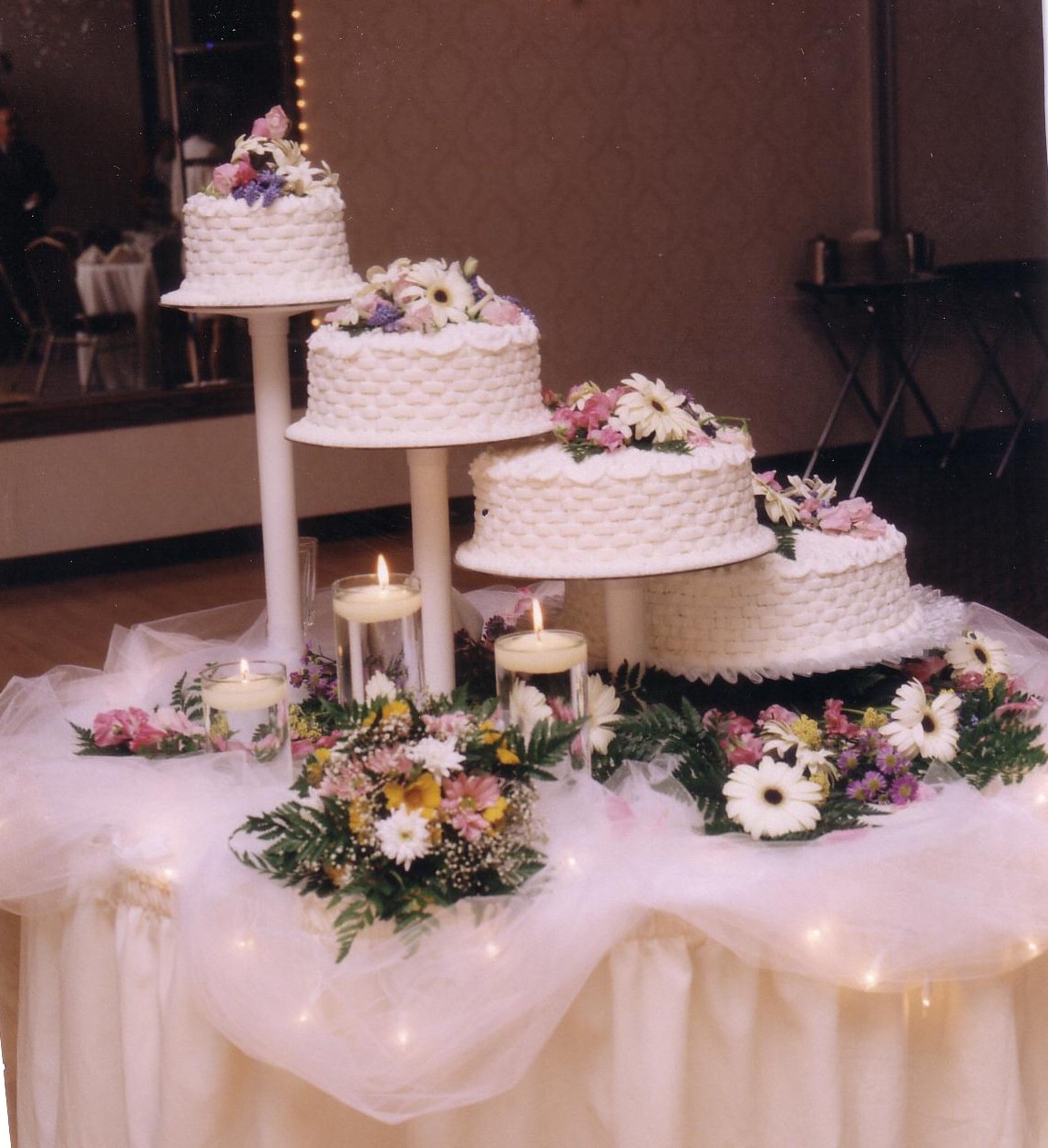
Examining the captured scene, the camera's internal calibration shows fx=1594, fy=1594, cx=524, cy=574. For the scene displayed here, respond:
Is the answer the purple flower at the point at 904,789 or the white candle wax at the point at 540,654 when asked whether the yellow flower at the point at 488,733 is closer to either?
the white candle wax at the point at 540,654

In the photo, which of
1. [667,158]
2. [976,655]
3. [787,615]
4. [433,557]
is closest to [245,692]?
[433,557]

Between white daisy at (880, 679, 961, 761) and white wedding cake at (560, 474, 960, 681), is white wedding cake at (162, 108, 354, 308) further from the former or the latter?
white daisy at (880, 679, 961, 761)

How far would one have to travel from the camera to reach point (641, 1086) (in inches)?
69.1

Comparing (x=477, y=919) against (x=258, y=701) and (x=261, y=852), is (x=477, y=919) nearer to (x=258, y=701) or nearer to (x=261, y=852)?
(x=261, y=852)

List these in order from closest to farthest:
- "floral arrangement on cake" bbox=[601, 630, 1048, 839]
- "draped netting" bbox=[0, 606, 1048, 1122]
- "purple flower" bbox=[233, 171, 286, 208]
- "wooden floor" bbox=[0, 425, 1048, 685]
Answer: "draped netting" bbox=[0, 606, 1048, 1122]
"floral arrangement on cake" bbox=[601, 630, 1048, 839]
"purple flower" bbox=[233, 171, 286, 208]
"wooden floor" bbox=[0, 425, 1048, 685]

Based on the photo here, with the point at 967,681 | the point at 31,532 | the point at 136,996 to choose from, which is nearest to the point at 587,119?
the point at 31,532

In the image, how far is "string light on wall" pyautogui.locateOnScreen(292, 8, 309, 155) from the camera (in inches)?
246

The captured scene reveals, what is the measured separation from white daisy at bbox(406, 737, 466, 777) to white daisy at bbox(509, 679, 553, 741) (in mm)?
154

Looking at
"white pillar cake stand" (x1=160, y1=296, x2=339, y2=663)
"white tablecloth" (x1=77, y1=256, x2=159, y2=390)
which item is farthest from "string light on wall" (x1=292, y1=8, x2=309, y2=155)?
"white pillar cake stand" (x1=160, y1=296, x2=339, y2=663)

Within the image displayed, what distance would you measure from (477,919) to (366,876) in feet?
0.42

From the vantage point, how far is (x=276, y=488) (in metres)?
2.53

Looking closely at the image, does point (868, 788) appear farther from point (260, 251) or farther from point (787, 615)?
point (260, 251)

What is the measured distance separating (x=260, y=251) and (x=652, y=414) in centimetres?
71

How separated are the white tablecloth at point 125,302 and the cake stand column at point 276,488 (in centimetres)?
389
